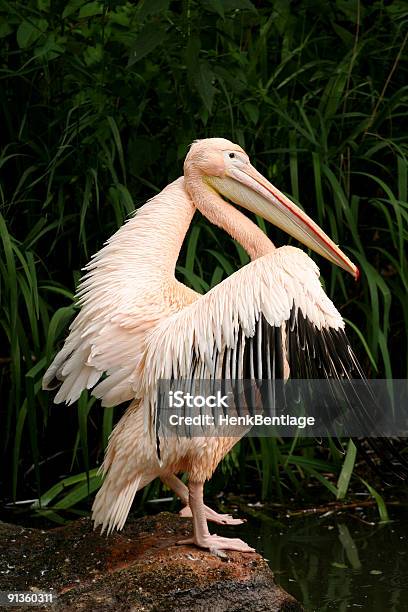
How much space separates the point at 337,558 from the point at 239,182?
1593mm

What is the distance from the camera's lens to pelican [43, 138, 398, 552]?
10.3 feet

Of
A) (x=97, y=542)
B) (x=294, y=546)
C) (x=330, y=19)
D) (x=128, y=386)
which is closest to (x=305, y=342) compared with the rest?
(x=128, y=386)

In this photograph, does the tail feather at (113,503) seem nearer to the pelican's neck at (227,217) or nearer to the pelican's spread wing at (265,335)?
the pelican's spread wing at (265,335)

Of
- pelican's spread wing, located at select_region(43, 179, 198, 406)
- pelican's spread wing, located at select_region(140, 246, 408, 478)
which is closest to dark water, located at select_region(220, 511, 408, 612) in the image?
pelican's spread wing, located at select_region(140, 246, 408, 478)

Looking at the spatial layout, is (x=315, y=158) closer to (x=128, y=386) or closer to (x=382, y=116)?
(x=382, y=116)

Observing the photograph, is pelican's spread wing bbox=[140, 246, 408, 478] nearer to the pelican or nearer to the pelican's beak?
the pelican

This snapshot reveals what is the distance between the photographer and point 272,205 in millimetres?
3746

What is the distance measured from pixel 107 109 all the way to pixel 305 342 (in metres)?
2.21

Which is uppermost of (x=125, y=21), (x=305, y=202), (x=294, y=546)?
(x=125, y=21)

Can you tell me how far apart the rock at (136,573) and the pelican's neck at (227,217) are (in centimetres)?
107

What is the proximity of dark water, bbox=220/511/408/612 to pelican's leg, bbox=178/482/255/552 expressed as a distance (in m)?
0.48

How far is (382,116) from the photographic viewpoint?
517 centimetres

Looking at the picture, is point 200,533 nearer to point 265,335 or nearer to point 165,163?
point 265,335

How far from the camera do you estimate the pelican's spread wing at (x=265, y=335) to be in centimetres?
313
